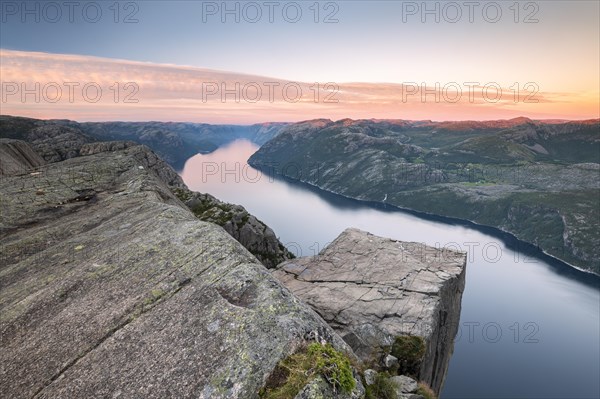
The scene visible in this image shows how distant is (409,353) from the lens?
94.5ft

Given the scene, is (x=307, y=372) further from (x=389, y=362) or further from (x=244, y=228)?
(x=244, y=228)

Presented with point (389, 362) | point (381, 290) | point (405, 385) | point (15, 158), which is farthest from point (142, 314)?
point (15, 158)

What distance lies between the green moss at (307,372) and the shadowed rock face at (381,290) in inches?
498

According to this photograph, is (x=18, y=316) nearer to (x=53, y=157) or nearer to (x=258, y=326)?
(x=258, y=326)

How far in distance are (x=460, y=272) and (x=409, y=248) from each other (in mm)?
7227

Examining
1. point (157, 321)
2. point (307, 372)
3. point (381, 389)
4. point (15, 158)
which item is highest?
point (15, 158)

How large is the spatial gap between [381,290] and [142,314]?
2658cm

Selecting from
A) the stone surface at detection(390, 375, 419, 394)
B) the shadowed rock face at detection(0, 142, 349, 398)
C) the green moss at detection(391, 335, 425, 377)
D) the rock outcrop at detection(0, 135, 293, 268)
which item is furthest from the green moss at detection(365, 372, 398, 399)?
the rock outcrop at detection(0, 135, 293, 268)

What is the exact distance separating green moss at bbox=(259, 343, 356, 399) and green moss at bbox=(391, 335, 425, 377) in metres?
16.3

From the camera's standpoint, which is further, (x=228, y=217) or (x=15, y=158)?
(x=228, y=217)

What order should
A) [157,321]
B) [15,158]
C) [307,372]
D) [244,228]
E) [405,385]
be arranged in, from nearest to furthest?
[307,372]
[157,321]
[405,385]
[15,158]
[244,228]

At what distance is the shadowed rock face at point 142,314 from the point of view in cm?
1377

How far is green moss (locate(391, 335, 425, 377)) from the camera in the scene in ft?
92.6

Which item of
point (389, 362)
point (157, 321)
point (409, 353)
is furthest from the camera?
point (409, 353)
